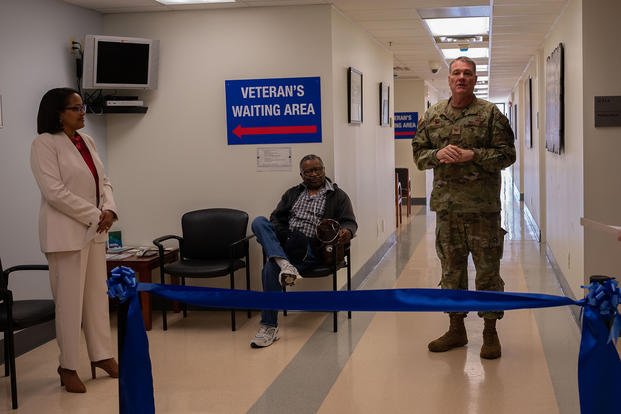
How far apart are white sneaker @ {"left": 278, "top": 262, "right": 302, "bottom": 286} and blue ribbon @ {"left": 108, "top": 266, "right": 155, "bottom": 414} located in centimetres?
256

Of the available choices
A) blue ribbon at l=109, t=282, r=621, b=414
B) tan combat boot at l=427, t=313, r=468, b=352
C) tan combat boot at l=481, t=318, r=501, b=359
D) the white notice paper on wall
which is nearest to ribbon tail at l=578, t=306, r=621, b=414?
blue ribbon at l=109, t=282, r=621, b=414

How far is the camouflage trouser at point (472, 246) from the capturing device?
4.94 meters

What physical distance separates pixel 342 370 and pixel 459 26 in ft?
16.1

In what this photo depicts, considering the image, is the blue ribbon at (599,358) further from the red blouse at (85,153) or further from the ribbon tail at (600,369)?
the red blouse at (85,153)

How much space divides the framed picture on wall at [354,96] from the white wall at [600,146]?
2.19 meters

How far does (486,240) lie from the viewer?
4934 millimetres

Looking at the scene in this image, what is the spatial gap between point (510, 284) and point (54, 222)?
4467mm

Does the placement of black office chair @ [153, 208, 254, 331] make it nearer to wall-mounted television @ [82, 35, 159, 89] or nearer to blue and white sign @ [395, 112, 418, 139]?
wall-mounted television @ [82, 35, 159, 89]

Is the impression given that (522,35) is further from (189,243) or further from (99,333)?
(99,333)

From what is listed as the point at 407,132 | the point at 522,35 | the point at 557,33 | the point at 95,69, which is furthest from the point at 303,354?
the point at 407,132

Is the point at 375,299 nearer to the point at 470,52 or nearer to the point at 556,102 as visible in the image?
the point at 556,102

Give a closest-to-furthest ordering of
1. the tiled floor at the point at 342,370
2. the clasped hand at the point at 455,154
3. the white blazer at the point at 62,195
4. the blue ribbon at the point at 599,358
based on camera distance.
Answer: the blue ribbon at the point at 599,358, the tiled floor at the point at 342,370, the white blazer at the point at 62,195, the clasped hand at the point at 455,154

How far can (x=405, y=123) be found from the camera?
15.5 metres

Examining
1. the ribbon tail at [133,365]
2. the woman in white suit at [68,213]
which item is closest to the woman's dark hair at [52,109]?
the woman in white suit at [68,213]
